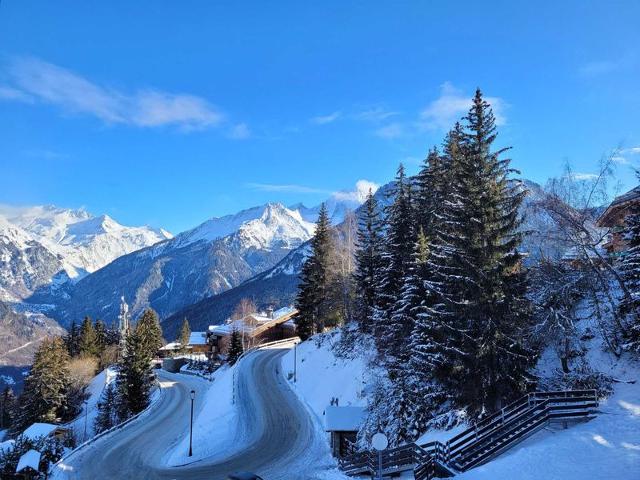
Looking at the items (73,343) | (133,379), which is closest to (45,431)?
(133,379)

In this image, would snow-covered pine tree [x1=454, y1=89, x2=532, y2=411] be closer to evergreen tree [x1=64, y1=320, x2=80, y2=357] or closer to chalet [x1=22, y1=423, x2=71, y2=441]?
chalet [x1=22, y1=423, x2=71, y2=441]

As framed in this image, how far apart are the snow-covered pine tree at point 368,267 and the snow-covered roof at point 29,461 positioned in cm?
2719

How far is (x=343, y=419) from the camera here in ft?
91.9

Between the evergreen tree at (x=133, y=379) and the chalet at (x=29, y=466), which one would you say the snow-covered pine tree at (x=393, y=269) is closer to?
the chalet at (x=29, y=466)

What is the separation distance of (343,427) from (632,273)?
1705cm

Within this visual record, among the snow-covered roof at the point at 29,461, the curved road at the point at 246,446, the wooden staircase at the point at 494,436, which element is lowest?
the snow-covered roof at the point at 29,461

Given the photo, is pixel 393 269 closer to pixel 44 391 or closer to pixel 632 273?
pixel 632 273

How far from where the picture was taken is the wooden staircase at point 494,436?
61.4 feet

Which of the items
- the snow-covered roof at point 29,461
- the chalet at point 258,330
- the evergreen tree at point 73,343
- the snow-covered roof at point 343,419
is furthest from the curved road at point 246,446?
the evergreen tree at point 73,343

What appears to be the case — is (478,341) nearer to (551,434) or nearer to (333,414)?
(551,434)

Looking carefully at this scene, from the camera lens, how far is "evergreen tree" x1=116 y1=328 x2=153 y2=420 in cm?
5588

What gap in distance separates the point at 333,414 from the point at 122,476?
47.0ft

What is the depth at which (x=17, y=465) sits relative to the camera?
→ 36125 millimetres

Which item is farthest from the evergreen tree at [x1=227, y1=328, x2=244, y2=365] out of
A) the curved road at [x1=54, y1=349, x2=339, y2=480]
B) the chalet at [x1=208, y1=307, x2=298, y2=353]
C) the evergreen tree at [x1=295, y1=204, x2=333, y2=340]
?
the curved road at [x1=54, y1=349, x2=339, y2=480]
